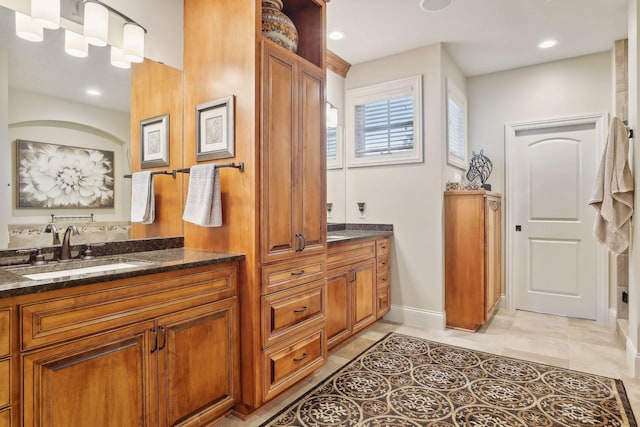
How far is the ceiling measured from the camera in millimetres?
2775

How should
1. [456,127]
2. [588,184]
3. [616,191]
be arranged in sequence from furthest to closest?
[456,127] < [588,184] < [616,191]

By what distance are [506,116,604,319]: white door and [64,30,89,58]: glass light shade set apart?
13.2 ft

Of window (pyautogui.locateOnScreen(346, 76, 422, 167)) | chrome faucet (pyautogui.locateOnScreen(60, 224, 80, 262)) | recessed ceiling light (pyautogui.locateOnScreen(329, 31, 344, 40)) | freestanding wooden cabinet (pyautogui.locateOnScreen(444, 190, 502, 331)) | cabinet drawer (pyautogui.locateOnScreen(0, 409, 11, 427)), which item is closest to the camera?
cabinet drawer (pyautogui.locateOnScreen(0, 409, 11, 427))

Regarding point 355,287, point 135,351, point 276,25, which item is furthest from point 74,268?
point 355,287

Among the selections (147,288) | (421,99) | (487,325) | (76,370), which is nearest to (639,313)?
(487,325)

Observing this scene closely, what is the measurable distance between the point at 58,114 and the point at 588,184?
456cm

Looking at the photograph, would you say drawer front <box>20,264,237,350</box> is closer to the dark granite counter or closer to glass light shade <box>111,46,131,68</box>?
glass light shade <box>111,46,131,68</box>

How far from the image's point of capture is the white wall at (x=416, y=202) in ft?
11.2

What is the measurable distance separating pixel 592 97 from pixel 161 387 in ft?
14.8

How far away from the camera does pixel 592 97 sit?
3656mm

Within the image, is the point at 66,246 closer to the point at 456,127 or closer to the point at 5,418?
the point at 5,418

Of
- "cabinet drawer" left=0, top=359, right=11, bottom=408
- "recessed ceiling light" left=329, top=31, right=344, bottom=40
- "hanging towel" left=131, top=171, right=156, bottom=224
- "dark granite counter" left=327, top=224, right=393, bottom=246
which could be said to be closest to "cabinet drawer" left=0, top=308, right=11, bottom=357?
"cabinet drawer" left=0, top=359, right=11, bottom=408

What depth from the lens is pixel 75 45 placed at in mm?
1892

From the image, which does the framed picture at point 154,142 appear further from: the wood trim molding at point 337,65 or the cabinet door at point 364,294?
A: the wood trim molding at point 337,65
